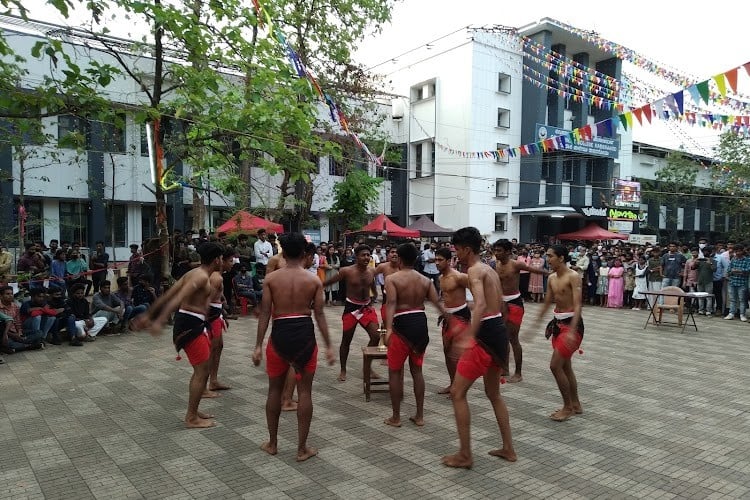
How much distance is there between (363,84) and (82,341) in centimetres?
1349

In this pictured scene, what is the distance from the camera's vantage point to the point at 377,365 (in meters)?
7.94

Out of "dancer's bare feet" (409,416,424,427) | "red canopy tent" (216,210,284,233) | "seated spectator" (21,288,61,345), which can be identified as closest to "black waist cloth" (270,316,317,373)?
"dancer's bare feet" (409,416,424,427)

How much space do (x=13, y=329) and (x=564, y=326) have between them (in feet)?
26.6

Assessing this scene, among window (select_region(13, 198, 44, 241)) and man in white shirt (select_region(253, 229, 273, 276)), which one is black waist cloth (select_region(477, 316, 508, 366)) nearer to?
man in white shirt (select_region(253, 229, 273, 276))

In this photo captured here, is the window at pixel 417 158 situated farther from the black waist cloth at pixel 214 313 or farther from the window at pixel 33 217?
the black waist cloth at pixel 214 313

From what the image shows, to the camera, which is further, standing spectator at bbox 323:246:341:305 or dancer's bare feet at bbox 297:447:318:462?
standing spectator at bbox 323:246:341:305

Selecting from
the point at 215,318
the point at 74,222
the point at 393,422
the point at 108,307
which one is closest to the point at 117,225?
the point at 74,222

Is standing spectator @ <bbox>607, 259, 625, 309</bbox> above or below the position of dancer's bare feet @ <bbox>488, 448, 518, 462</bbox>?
above

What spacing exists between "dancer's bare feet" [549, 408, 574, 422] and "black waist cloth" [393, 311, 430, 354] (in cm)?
153

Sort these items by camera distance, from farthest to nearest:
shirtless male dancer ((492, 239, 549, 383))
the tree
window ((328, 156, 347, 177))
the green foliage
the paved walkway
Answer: window ((328, 156, 347, 177)), the tree, the green foliage, shirtless male dancer ((492, 239, 549, 383)), the paved walkway

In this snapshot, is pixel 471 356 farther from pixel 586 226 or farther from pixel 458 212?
pixel 586 226

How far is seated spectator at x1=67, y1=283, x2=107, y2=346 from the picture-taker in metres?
9.24

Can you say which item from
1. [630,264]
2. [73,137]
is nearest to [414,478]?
[73,137]

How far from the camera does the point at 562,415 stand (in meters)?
5.48
